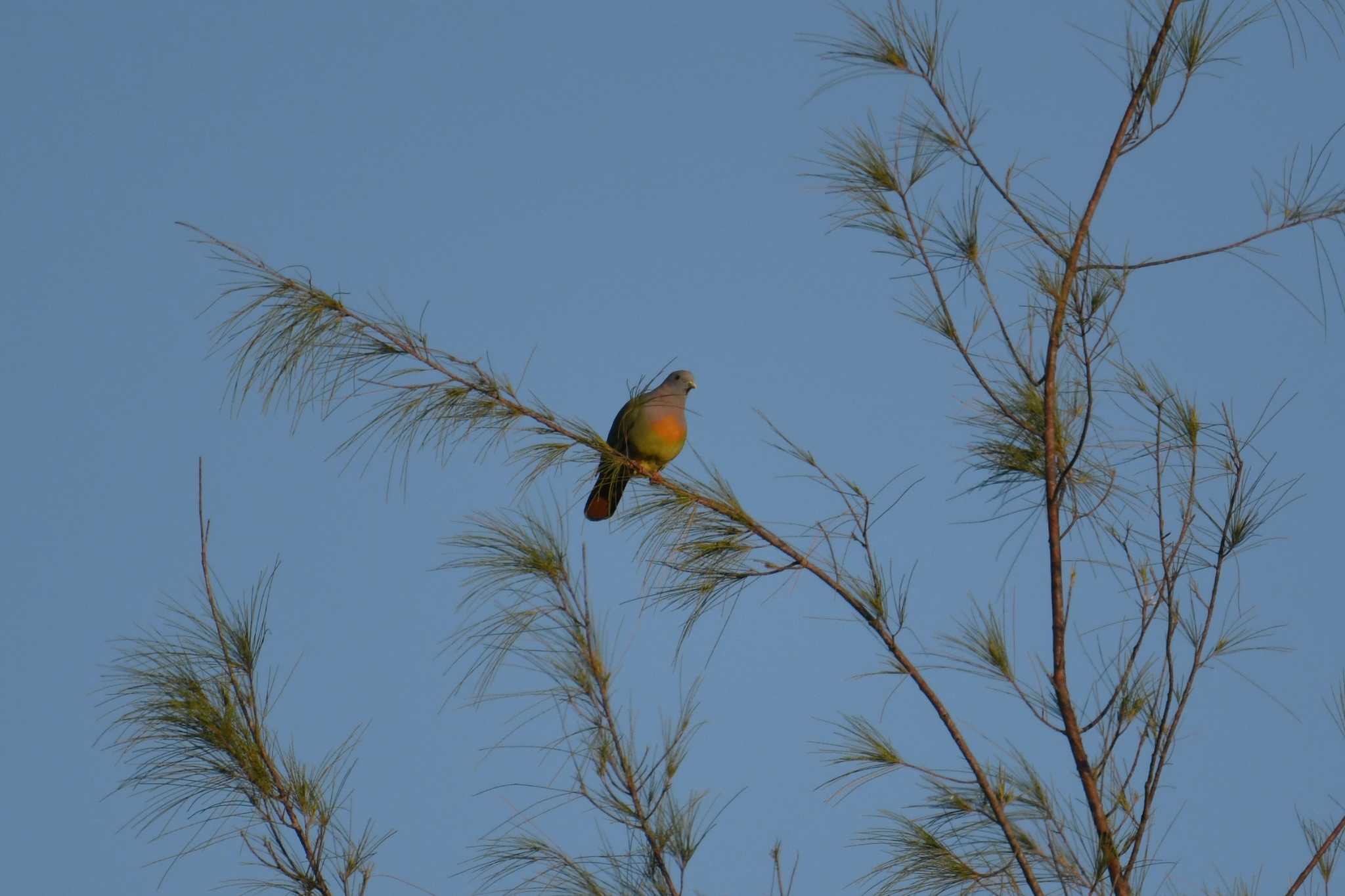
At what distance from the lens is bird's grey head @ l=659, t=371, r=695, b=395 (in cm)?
534

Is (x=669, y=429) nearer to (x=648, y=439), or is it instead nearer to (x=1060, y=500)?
(x=648, y=439)

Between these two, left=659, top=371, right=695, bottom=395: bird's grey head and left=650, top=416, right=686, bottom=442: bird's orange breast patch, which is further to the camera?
left=659, top=371, right=695, bottom=395: bird's grey head

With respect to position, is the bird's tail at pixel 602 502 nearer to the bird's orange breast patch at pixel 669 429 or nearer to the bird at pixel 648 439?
the bird at pixel 648 439

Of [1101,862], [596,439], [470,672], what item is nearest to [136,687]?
[470,672]

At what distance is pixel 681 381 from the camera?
213 inches

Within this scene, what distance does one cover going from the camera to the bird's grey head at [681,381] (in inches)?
210

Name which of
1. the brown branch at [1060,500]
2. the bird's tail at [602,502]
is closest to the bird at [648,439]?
the bird's tail at [602,502]

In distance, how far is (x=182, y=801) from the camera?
8.53 ft

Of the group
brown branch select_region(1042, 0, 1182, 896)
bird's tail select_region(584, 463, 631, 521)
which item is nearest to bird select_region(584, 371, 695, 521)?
bird's tail select_region(584, 463, 631, 521)

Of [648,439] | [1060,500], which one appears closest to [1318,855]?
[1060,500]

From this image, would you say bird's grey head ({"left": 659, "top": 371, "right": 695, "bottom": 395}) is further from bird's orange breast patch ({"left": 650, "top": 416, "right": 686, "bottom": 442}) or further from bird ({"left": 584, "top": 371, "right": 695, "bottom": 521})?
bird's orange breast patch ({"left": 650, "top": 416, "right": 686, "bottom": 442})

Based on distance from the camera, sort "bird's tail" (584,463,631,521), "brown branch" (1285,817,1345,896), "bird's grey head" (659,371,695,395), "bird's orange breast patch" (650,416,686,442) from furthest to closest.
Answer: "bird's grey head" (659,371,695,395), "bird's orange breast patch" (650,416,686,442), "bird's tail" (584,463,631,521), "brown branch" (1285,817,1345,896)

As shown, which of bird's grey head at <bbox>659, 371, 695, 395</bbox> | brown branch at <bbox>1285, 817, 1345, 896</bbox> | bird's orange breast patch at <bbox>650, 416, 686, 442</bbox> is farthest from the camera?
bird's grey head at <bbox>659, 371, 695, 395</bbox>

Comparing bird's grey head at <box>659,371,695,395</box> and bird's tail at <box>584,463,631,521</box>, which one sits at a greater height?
bird's grey head at <box>659,371,695,395</box>
